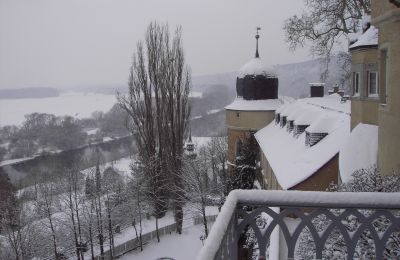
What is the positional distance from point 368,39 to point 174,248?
16.7 m

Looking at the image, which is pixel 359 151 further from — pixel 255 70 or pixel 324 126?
pixel 255 70

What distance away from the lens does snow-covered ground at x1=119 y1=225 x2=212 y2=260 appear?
73.4 feet

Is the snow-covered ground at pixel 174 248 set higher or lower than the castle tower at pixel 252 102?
lower

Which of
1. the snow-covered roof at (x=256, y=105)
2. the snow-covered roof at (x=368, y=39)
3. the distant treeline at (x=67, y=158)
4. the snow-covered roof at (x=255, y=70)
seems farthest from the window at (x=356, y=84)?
the distant treeline at (x=67, y=158)

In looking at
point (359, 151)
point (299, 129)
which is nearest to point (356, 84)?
point (359, 151)

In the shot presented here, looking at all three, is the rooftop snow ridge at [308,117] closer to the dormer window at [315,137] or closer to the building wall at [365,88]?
the dormer window at [315,137]

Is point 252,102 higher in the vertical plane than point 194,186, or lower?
higher

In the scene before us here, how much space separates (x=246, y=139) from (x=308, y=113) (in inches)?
358

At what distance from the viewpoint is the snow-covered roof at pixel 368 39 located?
1027 cm

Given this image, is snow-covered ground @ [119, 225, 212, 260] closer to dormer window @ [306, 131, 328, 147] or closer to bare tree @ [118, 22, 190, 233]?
bare tree @ [118, 22, 190, 233]

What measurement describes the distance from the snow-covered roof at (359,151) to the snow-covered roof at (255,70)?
17857 mm

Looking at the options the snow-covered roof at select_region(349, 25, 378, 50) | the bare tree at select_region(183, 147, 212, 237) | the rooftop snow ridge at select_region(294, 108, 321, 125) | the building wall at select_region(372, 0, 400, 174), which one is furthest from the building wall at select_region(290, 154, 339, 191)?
the bare tree at select_region(183, 147, 212, 237)

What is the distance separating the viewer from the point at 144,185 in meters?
26.7

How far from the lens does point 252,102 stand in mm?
28484
